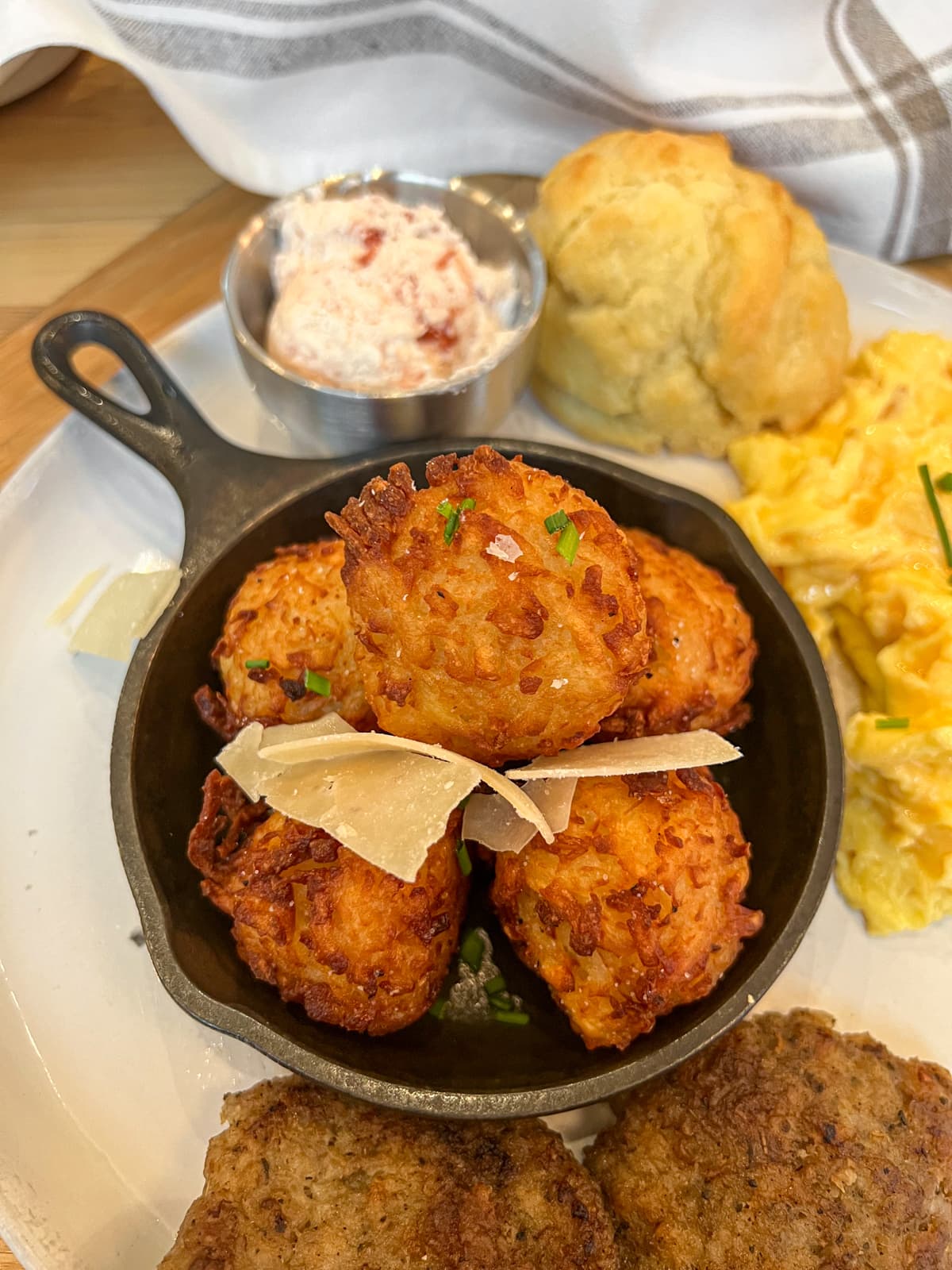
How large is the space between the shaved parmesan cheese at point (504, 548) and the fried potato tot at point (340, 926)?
625 millimetres

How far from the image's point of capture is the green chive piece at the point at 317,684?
2.04m

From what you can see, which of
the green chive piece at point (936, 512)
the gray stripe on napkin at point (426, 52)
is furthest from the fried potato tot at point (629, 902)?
the gray stripe on napkin at point (426, 52)

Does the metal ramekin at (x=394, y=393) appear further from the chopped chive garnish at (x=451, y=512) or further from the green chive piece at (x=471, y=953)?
the green chive piece at (x=471, y=953)

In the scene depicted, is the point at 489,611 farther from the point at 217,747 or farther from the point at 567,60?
the point at 567,60

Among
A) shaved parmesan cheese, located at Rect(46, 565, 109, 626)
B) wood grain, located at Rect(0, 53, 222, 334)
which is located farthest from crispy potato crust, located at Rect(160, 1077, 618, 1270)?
wood grain, located at Rect(0, 53, 222, 334)

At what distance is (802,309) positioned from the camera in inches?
110

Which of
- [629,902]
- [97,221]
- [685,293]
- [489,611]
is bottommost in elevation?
[629,902]

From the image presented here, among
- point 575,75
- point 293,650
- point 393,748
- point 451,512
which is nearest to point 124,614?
point 293,650

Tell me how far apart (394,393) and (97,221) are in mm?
1717

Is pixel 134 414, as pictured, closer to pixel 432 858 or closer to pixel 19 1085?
pixel 432 858

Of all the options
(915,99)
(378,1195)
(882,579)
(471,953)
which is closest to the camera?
(378,1195)

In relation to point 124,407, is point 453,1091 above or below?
below

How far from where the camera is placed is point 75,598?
8.80 feet

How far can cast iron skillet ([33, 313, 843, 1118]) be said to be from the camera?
5.96ft
